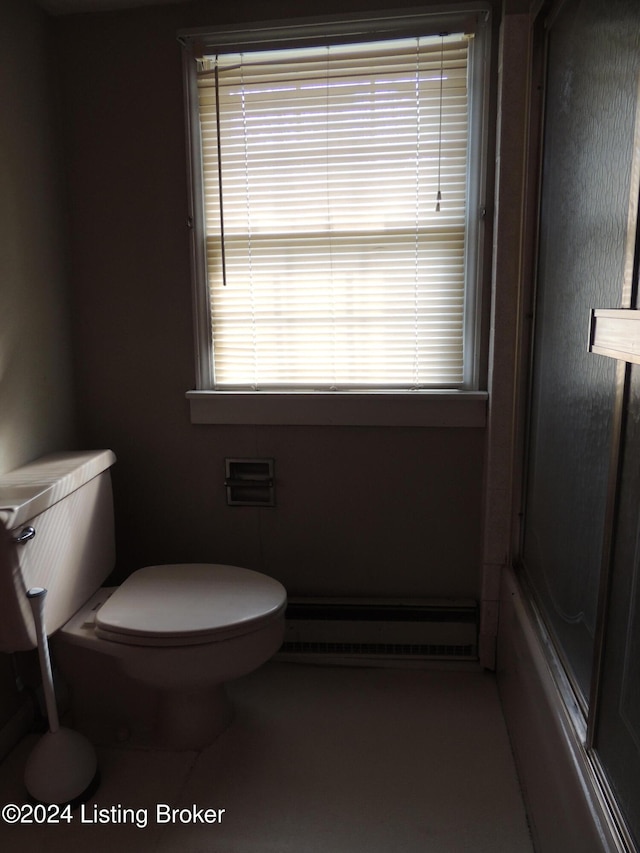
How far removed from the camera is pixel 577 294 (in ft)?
4.16

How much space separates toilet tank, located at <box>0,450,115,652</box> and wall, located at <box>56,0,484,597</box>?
9.5 inches

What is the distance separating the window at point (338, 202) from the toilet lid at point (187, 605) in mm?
622

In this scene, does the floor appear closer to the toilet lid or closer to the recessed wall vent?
the toilet lid

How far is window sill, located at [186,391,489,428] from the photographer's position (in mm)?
1896

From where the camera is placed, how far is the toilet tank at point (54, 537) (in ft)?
4.55

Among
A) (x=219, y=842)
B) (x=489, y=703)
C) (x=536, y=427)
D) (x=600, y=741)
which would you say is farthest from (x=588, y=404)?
(x=219, y=842)

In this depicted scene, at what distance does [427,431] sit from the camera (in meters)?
1.94

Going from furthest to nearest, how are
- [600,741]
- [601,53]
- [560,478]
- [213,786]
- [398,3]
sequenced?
[398,3] → [213,786] → [560,478] → [601,53] → [600,741]

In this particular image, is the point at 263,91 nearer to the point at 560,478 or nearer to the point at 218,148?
the point at 218,148


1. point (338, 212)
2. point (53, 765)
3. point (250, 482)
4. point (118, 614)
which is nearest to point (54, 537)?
point (118, 614)

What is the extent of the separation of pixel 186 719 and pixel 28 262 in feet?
4.44

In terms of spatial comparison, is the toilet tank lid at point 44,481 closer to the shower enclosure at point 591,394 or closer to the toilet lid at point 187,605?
the toilet lid at point 187,605

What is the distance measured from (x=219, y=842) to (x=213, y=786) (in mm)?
169

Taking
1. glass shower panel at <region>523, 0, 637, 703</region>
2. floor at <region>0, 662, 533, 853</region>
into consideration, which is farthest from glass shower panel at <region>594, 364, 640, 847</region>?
floor at <region>0, 662, 533, 853</region>
